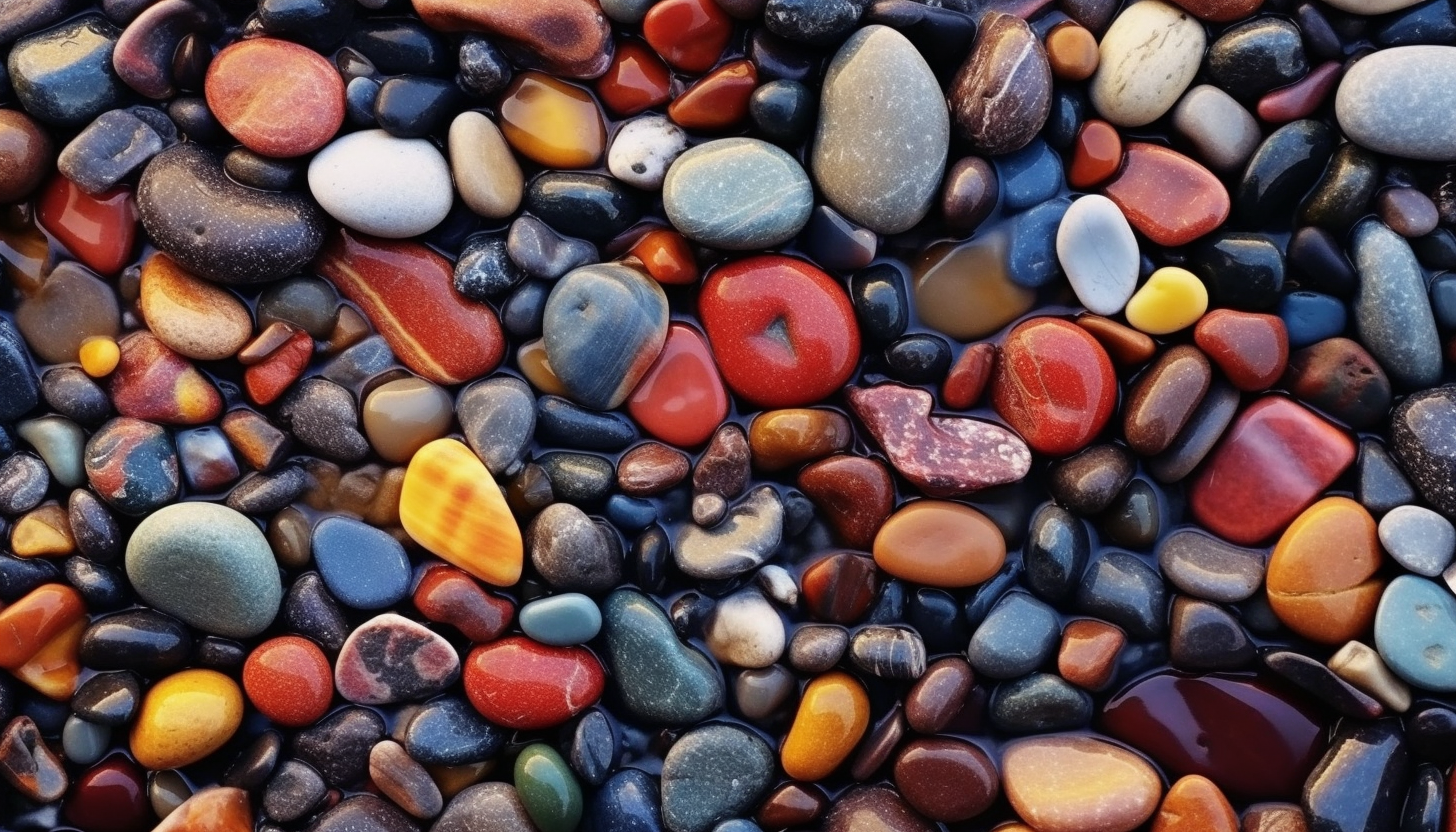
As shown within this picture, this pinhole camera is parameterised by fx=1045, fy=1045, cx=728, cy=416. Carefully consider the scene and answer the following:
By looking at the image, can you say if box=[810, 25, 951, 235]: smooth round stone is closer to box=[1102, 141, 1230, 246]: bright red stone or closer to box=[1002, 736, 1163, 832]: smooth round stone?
box=[1102, 141, 1230, 246]: bright red stone

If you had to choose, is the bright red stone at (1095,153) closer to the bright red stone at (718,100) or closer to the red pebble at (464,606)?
the bright red stone at (718,100)

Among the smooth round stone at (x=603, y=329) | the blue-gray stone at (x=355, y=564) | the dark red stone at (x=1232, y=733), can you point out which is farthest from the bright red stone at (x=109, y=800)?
the dark red stone at (x=1232, y=733)

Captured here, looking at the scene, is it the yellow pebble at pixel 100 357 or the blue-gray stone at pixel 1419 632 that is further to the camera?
the yellow pebble at pixel 100 357

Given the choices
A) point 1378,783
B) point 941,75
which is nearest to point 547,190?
point 941,75

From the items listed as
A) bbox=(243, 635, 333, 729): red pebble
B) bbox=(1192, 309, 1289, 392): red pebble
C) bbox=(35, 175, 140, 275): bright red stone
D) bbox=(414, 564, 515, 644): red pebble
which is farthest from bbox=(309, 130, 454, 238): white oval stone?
bbox=(1192, 309, 1289, 392): red pebble

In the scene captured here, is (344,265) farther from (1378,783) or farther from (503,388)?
(1378,783)

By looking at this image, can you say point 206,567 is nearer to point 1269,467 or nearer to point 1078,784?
point 1078,784
